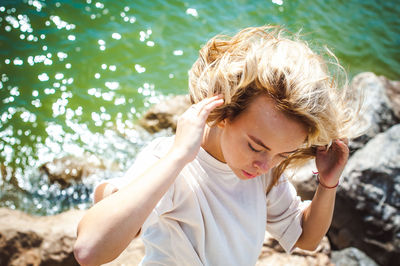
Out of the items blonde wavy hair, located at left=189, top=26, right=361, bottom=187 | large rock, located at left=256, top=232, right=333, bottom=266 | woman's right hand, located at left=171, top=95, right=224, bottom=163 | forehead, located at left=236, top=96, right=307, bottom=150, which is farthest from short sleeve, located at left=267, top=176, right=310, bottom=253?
large rock, located at left=256, top=232, right=333, bottom=266

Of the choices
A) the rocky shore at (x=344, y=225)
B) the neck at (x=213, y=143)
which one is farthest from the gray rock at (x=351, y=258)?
the neck at (x=213, y=143)

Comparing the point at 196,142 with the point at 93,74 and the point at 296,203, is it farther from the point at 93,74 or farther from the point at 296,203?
the point at 93,74

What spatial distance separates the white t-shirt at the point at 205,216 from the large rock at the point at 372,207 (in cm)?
194

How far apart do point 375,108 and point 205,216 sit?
3.57 m

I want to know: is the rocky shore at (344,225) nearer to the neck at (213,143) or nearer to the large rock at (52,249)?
the large rock at (52,249)

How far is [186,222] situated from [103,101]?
3.75 metres

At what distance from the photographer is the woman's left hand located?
188 cm

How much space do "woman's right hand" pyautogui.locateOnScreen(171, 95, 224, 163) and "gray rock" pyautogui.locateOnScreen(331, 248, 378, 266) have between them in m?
2.56

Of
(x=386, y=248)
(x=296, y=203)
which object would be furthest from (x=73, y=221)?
(x=386, y=248)

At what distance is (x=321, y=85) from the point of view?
5.18 ft

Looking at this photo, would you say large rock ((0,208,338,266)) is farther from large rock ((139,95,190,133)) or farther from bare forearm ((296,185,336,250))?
large rock ((139,95,190,133))

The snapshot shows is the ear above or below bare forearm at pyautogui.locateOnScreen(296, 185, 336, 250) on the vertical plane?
above

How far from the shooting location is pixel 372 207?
350cm

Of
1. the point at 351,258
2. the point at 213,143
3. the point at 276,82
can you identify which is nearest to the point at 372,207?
the point at 351,258
